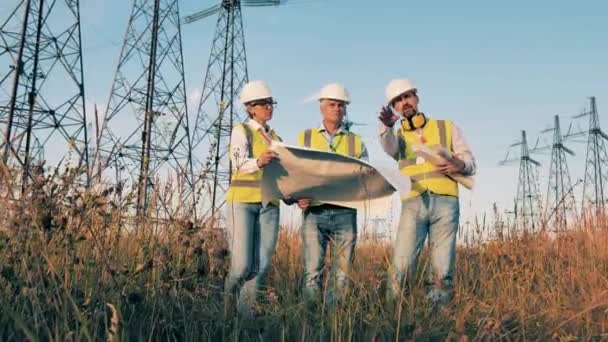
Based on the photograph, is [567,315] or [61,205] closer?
[61,205]

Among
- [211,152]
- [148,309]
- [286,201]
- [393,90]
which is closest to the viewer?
[148,309]

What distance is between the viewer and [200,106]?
24156mm

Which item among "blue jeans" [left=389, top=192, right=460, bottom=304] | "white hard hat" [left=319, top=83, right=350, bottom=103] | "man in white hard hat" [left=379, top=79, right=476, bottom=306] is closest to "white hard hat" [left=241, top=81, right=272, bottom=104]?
"white hard hat" [left=319, top=83, right=350, bottom=103]

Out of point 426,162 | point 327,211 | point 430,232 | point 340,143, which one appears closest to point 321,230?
point 327,211

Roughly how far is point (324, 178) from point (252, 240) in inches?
28.1

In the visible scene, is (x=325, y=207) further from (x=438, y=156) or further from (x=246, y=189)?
(x=438, y=156)

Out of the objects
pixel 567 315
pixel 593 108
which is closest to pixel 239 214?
pixel 567 315

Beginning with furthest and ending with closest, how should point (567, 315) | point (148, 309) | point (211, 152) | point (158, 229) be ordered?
1. point (567, 315)
2. point (158, 229)
3. point (211, 152)
4. point (148, 309)

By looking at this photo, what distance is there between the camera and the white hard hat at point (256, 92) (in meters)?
4.60

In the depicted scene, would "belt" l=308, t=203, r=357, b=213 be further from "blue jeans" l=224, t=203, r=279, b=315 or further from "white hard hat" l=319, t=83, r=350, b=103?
"white hard hat" l=319, t=83, r=350, b=103

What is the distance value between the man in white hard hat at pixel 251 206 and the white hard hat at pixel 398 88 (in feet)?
3.15

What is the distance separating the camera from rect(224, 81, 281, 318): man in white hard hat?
4.18 meters

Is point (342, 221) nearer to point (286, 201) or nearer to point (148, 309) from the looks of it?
point (286, 201)

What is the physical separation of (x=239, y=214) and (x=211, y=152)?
0.94m
